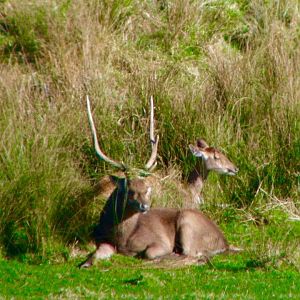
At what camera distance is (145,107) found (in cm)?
1503

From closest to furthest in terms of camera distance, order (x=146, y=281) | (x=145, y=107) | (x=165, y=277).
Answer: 1. (x=146, y=281)
2. (x=165, y=277)
3. (x=145, y=107)

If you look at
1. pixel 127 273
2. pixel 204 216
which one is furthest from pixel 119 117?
pixel 127 273

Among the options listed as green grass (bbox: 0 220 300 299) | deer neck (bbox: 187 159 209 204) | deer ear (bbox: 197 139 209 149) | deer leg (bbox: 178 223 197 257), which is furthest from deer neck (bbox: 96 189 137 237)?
deer ear (bbox: 197 139 209 149)

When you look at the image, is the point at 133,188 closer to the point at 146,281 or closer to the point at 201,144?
the point at 146,281

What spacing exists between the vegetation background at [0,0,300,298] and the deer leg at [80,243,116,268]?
0.37m

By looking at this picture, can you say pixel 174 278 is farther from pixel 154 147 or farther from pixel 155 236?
pixel 154 147

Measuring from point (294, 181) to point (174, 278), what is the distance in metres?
4.02

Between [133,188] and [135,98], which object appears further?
[135,98]

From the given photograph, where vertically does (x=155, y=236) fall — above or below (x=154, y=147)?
below

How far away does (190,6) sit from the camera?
Result: 61.0 feet

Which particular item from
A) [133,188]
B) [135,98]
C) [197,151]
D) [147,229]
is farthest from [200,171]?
[133,188]

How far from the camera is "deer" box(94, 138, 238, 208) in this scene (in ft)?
44.8

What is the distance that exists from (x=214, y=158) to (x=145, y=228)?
2251 millimetres

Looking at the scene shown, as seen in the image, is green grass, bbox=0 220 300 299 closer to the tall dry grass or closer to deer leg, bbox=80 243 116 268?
deer leg, bbox=80 243 116 268
